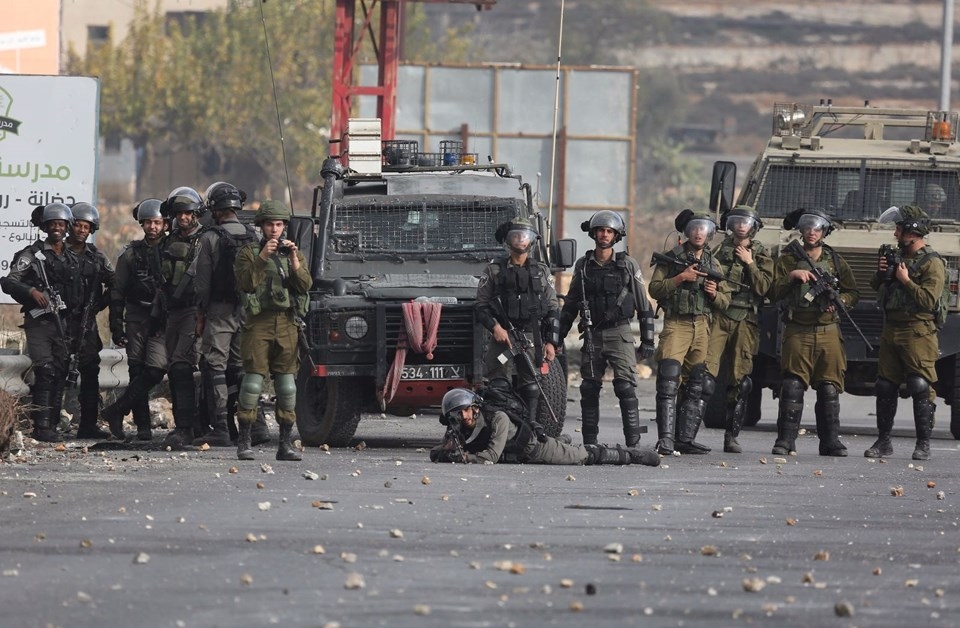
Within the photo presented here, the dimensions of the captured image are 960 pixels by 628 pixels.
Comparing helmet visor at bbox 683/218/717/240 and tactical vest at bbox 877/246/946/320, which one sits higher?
helmet visor at bbox 683/218/717/240

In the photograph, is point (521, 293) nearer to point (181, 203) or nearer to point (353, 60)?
point (181, 203)

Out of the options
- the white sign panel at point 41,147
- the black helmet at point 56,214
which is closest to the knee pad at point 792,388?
the black helmet at point 56,214

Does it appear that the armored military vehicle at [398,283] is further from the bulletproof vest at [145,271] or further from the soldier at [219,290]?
the bulletproof vest at [145,271]

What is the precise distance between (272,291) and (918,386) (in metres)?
4.75

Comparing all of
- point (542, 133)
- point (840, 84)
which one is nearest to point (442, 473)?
point (542, 133)

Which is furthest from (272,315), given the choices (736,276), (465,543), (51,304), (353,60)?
(353,60)

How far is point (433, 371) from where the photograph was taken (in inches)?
552

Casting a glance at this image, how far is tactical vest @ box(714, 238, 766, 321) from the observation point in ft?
48.0

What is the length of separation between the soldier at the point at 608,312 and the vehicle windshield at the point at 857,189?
3.63 metres

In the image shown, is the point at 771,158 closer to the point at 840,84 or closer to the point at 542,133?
the point at 542,133

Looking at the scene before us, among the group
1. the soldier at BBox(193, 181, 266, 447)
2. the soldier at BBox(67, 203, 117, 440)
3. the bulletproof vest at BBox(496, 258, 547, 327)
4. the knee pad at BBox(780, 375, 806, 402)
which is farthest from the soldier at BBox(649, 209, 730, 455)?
the soldier at BBox(67, 203, 117, 440)

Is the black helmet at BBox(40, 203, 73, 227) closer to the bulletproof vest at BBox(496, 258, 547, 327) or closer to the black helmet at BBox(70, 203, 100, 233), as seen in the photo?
the black helmet at BBox(70, 203, 100, 233)

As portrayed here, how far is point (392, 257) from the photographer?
14852 millimetres

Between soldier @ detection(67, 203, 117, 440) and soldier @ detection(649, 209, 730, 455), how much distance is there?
4083mm
